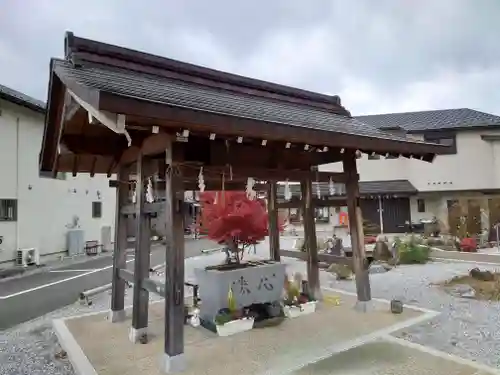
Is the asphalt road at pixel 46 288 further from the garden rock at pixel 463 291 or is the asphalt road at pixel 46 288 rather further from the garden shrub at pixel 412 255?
the garden shrub at pixel 412 255

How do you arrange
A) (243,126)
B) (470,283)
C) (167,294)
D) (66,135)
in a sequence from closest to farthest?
(243,126) < (167,294) < (66,135) < (470,283)

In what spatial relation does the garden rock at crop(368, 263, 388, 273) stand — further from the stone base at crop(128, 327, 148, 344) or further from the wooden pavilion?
the stone base at crop(128, 327, 148, 344)

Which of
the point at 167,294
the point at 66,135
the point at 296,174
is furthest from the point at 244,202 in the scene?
the point at 66,135

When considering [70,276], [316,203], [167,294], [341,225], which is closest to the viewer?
[167,294]

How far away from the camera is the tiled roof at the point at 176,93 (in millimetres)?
3547

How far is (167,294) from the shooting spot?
4121mm

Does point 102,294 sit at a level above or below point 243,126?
below

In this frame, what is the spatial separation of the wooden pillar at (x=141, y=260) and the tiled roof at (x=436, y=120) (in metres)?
16.9

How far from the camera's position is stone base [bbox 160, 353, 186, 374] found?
399 cm

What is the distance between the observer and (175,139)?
4.15 metres

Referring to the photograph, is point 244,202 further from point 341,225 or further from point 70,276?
point 341,225

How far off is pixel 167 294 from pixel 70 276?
31.8 ft

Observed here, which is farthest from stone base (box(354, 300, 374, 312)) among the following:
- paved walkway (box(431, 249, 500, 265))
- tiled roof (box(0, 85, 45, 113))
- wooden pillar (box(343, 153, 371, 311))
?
tiled roof (box(0, 85, 45, 113))

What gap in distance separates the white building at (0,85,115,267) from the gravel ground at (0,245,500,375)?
23.5 feet
